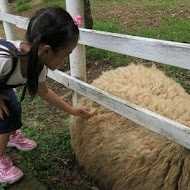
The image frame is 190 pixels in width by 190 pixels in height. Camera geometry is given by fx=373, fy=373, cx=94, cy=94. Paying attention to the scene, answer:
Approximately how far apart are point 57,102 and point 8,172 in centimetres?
65

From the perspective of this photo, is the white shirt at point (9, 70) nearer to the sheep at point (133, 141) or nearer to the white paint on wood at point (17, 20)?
the sheep at point (133, 141)

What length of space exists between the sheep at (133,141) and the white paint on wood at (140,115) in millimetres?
136

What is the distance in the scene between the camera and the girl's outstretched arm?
269cm

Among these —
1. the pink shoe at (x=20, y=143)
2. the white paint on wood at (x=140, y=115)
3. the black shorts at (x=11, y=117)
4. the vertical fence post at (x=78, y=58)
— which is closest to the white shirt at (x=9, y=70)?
the black shorts at (x=11, y=117)

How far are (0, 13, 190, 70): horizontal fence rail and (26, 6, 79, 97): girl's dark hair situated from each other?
0.30 metres

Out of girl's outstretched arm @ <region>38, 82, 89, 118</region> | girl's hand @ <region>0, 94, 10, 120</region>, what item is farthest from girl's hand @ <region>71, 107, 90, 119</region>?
girl's hand @ <region>0, 94, 10, 120</region>

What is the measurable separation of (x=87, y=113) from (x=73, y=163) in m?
0.58

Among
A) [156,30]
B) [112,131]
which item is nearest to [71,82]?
[112,131]

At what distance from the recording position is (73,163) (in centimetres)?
315

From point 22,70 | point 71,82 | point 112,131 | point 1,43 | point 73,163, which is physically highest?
point 1,43

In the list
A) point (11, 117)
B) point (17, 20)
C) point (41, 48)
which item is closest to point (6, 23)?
point (17, 20)

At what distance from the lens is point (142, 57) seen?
7.05 feet

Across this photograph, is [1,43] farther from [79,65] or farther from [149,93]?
[149,93]

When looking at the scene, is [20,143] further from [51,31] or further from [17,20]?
[51,31]
